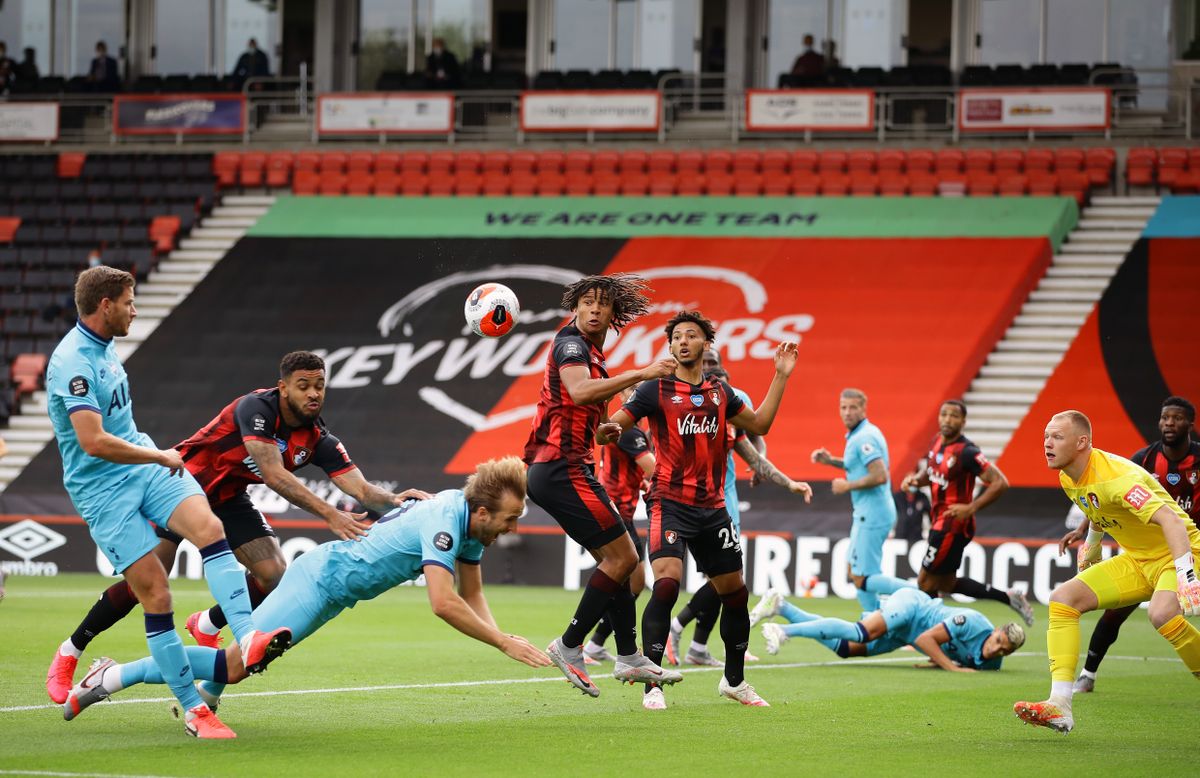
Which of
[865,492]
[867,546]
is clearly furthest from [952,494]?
[867,546]

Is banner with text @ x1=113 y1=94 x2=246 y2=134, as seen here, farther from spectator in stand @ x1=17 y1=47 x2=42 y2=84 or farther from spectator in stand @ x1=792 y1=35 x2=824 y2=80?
spectator in stand @ x1=792 y1=35 x2=824 y2=80

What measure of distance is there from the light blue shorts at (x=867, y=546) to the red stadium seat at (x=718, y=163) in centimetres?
1659

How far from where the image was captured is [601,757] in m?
7.33

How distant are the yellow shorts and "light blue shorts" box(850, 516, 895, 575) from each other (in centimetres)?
553

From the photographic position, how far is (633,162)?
30812mm

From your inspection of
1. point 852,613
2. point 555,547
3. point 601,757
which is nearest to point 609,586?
point 601,757

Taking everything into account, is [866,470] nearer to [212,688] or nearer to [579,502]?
[579,502]

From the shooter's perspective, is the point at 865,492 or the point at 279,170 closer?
the point at 865,492

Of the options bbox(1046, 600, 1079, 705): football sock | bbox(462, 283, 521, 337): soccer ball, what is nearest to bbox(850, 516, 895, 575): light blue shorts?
bbox(462, 283, 521, 337): soccer ball

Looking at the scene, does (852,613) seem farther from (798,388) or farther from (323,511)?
(323,511)

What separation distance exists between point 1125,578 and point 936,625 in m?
3.51

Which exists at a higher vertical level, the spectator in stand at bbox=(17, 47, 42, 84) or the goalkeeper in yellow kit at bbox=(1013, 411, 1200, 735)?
the spectator in stand at bbox=(17, 47, 42, 84)

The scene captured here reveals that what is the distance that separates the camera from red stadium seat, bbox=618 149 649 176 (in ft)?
101

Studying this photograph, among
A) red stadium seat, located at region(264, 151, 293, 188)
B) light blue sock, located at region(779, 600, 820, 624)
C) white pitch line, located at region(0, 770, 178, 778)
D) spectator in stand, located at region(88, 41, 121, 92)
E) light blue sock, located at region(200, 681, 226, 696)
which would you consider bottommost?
light blue sock, located at region(779, 600, 820, 624)
